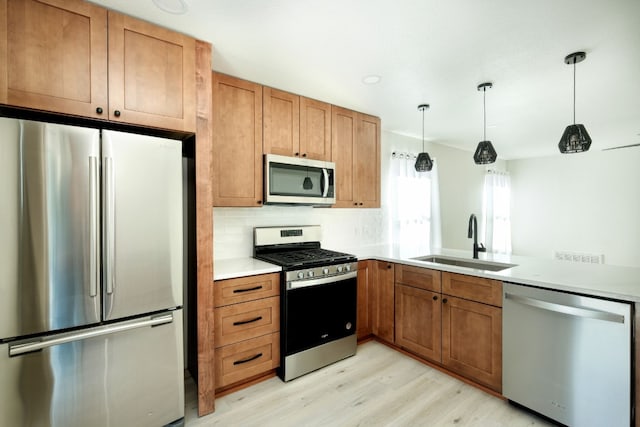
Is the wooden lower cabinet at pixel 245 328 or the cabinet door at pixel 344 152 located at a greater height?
the cabinet door at pixel 344 152

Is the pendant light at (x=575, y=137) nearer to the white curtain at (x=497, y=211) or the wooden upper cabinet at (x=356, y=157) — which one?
the wooden upper cabinet at (x=356, y=157)

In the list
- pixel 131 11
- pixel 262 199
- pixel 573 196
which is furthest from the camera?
pixel 573 196

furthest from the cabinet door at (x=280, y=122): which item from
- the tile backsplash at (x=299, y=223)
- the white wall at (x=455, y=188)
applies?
the white wall at (x=455, y=188)

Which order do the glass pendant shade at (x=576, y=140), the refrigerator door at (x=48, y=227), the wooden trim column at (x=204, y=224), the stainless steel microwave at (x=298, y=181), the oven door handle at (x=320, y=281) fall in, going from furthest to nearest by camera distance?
the stainless steel microwave at (x=298, y=181)
the oven door handle at (x=320, y=281)
the glass pendant shade at (x=576, y=140)
the wooden trim column at (x=204, y=224)
the refrigerator door at (x=48, y=227)

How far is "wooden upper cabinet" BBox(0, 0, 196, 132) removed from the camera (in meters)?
1.33

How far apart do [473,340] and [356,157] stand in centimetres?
203

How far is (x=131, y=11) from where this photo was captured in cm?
157

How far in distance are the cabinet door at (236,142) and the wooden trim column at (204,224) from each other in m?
0.39

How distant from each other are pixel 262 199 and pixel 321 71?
45.3 inches

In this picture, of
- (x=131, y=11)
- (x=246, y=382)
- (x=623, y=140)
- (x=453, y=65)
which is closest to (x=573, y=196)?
(x=623, y=140)

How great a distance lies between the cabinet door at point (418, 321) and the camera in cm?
241

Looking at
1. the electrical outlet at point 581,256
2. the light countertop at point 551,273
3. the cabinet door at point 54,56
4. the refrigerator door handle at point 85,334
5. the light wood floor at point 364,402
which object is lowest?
the light wood floor at point 364,402

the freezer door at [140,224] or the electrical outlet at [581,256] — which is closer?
the freezer door at [140,224]

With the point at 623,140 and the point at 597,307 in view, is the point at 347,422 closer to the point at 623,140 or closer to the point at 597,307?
the point at 597,307
